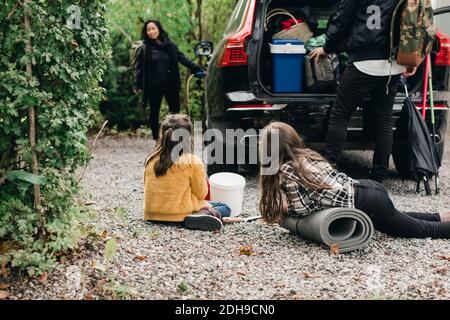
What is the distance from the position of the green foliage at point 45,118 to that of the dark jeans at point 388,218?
5.94ft

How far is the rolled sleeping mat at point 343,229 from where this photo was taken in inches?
172

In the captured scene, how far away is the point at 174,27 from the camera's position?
1169cm

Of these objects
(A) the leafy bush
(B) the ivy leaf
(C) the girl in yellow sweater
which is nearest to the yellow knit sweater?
(C) the girl in yellow sweater

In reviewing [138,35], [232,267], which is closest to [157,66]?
[138,35]

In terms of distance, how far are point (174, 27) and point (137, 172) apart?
434 cm

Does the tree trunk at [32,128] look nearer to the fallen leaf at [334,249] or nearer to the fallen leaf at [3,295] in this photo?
the fallen leaf at [3,295]

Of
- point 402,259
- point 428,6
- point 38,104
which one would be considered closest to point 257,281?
point 402,259

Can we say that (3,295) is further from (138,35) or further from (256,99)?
(138,35)

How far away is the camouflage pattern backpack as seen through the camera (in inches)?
216

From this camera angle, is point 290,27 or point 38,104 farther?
point 290,27

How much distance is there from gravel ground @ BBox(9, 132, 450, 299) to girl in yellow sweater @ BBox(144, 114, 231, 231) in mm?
95

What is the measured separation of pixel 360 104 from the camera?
5.83 metres

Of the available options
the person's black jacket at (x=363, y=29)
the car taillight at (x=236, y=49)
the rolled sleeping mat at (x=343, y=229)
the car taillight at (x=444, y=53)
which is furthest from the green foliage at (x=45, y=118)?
the car taillight at (x=444, y=53)
